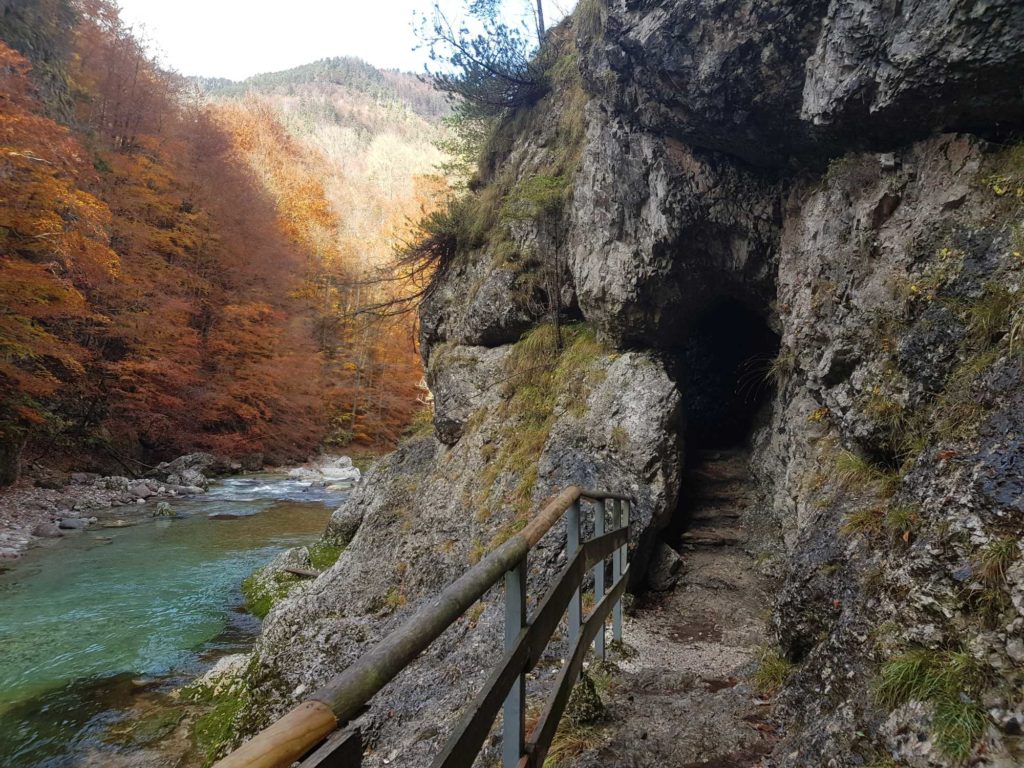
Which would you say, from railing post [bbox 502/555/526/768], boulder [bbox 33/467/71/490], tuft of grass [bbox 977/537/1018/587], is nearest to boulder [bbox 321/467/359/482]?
boulder [bbox 33/467/71/490]

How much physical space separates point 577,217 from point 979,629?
631 centimetres

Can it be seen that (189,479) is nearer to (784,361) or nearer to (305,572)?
(305,572)

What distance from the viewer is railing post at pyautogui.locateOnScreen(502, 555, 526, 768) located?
6.21 feet

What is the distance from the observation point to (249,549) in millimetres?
11555

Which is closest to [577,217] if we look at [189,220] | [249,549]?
[249,549]

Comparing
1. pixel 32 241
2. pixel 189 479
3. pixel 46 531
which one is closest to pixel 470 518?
pixel 46 531

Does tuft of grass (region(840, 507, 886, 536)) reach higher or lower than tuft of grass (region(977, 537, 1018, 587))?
lower

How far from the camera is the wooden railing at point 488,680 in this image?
0.84m

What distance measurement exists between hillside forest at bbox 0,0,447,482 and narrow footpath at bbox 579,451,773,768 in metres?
6.32

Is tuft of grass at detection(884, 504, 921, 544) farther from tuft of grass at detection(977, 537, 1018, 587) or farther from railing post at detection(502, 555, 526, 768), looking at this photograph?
railing post at detection(502, 555, 526, 768)

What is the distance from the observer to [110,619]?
26.3 ft

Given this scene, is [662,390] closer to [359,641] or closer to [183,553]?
[359,641]

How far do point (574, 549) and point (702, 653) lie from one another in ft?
8.65

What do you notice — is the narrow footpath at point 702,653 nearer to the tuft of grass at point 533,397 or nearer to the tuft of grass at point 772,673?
the tuft of grass at point 772,673
